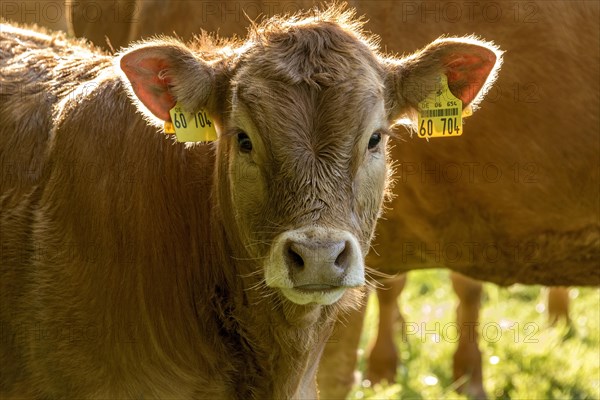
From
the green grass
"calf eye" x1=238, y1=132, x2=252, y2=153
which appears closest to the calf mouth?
"calf eye" x1=238, y1=132, x2=252, y2=153

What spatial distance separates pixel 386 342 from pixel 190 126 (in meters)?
3.69

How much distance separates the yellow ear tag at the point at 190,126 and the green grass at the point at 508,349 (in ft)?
9.80

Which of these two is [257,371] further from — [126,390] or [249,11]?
[249,11]

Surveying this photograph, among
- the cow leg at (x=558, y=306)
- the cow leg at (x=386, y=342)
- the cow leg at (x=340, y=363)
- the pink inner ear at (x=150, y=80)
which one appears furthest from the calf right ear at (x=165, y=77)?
the cow leg at (x=558, y=306)

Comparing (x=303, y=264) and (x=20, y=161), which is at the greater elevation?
(x=20, y=161)

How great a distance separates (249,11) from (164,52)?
6.65ft

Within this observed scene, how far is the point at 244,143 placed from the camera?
447cm

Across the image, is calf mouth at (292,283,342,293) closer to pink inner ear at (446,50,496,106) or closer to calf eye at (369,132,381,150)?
calf eye at (369,132,381,150)

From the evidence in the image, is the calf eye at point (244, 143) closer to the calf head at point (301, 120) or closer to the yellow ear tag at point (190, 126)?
the calf head at point (301, 120)

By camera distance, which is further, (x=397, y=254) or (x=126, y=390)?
(x=397, y=254)

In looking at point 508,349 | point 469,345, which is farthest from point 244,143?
point 508,349

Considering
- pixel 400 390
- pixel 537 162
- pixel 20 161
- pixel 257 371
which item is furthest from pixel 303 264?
pixel 400 390

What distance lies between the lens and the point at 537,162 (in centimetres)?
621

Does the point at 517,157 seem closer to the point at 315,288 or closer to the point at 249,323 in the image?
the point at 249,323
